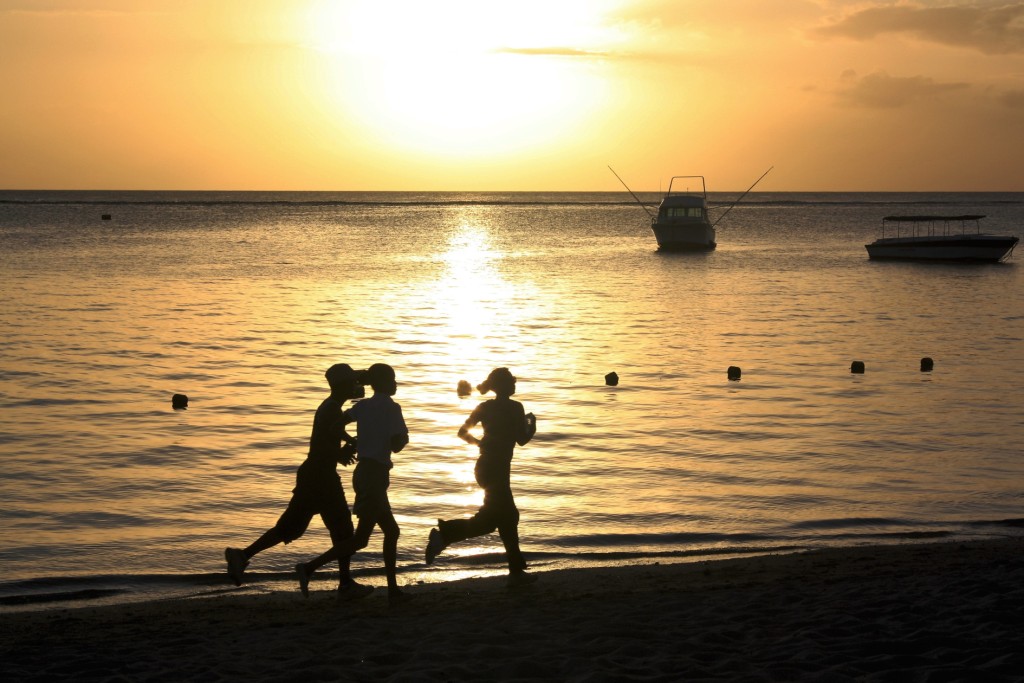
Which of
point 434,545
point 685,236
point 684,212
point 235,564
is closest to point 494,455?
point 434,545

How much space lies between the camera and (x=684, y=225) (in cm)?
7619

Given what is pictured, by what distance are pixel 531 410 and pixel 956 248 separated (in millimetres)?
49407

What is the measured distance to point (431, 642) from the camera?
26.5 ft

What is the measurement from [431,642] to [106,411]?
43.8 ft

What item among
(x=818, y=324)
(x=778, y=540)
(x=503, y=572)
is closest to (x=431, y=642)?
(x=503, y=572)

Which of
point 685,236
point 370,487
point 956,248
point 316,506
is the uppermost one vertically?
point 685,236

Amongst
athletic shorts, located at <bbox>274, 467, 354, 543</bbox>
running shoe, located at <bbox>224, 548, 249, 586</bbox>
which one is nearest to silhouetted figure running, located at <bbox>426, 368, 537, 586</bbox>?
athletic shorts, located at <bbox>274, 467, 354, 543</bbox>

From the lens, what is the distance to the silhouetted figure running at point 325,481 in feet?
29.7

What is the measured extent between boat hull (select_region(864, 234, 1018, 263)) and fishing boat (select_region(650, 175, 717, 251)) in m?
13.1

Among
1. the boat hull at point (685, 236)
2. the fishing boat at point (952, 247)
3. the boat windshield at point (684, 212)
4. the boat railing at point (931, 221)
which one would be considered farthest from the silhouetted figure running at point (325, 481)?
the boat windshield at point (684, 212)

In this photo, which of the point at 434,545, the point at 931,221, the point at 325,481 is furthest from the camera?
the point at 931,221

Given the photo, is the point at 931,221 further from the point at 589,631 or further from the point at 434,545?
the point at 589,631

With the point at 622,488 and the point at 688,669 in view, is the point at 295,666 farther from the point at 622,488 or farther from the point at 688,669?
the point at 622,488

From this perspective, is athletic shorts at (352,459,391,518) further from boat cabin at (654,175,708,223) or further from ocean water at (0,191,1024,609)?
boat cabin at (654,175,708,223)
